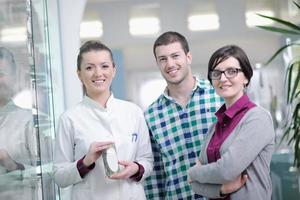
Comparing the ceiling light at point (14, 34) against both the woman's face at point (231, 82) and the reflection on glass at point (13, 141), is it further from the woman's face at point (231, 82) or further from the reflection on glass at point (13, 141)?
the woman's face at point (231, 82)

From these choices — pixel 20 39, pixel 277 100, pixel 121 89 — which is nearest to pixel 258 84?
pixel 277 100

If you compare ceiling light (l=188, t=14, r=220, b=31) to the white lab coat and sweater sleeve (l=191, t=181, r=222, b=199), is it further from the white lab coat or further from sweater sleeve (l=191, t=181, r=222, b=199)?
sweater sleeve (l=191, t=181, r=222, b=199)

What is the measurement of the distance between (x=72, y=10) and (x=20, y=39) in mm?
1077

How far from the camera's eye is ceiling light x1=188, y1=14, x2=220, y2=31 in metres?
5.02

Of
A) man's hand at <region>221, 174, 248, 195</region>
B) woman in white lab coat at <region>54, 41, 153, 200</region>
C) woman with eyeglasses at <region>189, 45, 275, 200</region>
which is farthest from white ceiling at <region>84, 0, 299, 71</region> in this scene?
man's hand at <region>221, 174, 248, 195</region>

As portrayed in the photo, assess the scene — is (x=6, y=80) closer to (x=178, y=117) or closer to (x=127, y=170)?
(x=127, y=170)

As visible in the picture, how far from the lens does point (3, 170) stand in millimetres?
1524

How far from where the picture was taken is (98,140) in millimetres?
1751

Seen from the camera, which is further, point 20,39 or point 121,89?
point 121,89

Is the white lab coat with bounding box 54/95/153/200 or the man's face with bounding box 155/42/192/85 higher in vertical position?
the man's face with bounding box 155/42/192/85

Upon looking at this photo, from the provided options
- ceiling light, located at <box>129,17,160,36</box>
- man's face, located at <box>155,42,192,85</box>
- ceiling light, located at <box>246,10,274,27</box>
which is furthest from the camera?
ceiling light, located at <box>129,17,160,36</box>

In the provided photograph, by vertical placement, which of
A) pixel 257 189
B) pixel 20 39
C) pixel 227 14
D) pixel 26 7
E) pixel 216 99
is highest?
pixel 227 14

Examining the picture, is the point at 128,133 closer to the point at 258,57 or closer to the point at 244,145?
the point at 244,145

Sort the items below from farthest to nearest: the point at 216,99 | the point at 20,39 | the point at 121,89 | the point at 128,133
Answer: the point at 121,89, the point at 216,99, the point at 128,133, the point at 20,39
